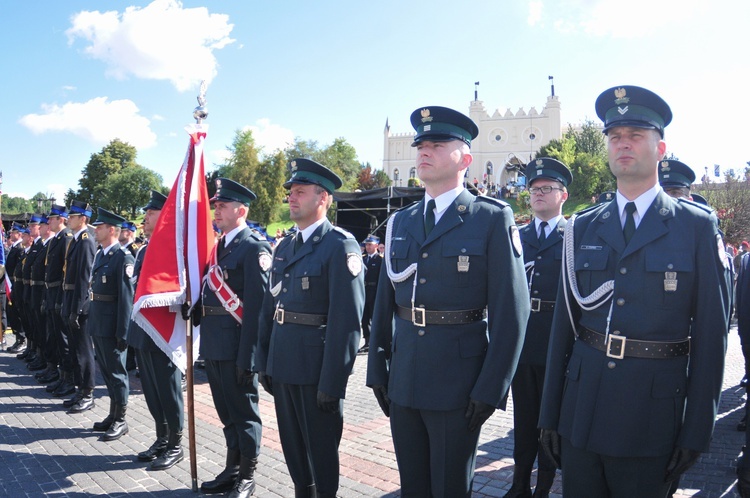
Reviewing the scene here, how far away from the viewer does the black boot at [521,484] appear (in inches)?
162

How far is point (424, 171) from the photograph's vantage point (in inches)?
123

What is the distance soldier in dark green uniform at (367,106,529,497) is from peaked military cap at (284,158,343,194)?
108cm

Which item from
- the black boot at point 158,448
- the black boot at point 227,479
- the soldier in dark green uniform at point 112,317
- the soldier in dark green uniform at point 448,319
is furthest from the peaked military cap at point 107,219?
the soldier in dark green uniform at point 448,319

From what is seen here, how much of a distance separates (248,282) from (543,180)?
269 centimetres

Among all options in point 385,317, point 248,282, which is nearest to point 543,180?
point 385,317

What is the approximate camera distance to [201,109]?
517cm

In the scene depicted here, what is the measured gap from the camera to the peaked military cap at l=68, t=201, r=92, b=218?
7556 millimetres

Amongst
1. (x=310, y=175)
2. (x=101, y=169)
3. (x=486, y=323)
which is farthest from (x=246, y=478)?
(x=101, y=169)

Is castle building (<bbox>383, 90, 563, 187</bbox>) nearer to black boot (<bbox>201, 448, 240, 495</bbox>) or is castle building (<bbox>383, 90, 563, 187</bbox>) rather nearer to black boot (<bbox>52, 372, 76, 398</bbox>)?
black boot (<bbox>52, 372, 76, 398</bbox>)

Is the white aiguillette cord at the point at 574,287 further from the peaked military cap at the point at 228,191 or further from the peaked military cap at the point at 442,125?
the peaked military cap at the point at 228,191

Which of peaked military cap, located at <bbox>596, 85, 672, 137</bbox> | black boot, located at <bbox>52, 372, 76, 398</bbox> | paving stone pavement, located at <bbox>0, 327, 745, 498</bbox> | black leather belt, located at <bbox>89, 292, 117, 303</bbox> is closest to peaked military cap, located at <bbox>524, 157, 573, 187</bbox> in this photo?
peaked military cap, located at <bbox>596, 85, 672, 137</bbox>

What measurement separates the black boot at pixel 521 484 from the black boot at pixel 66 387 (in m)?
6.60

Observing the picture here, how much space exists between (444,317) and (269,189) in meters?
49.1

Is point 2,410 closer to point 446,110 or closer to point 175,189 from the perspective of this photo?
point 175,189
